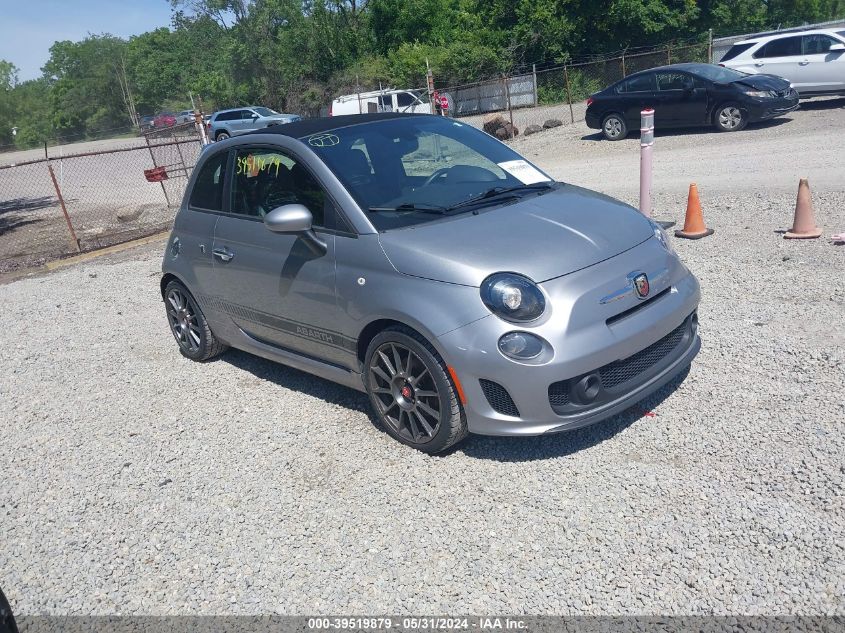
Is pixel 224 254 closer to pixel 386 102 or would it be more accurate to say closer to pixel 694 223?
pixel 694 223

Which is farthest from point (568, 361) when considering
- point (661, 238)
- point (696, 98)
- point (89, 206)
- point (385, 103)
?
point (385, 103)

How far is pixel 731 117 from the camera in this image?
16469 millimetres

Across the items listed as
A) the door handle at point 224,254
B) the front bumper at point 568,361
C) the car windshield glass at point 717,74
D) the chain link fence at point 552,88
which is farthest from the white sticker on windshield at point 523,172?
the chain link fence at point 552,88

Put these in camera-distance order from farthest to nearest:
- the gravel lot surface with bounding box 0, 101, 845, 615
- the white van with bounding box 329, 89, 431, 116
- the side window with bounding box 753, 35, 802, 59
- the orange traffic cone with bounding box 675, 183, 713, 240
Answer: the white van with bounding box 329, 89, 431, 116
the side window with bounding box 753, 35, 802, 59
the orange traffic cone with bounding box 675, 183, 713, 240
the gravel lot surface with bounding box 0, 101, 845, 615

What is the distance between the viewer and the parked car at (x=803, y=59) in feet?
57.8

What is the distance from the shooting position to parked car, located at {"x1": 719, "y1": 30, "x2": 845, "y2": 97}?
17.6m

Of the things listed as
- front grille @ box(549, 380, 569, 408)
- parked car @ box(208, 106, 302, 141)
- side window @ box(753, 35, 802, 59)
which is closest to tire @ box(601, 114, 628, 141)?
side window @ box(753, 35, 802, 59)

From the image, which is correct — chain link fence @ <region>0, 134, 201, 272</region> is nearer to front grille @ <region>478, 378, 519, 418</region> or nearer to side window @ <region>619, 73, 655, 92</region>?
front grille @ <region>478, 378, 519, 418</region>

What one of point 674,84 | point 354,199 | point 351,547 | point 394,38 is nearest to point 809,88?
point 674,84

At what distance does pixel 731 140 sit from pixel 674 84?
94.6 inches

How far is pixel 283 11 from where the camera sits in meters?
56.3

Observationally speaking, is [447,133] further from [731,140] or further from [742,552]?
[731,140]

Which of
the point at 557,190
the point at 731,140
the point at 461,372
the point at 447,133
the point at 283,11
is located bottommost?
the point at 731,140

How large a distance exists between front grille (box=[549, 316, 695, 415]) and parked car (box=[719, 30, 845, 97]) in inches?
659
